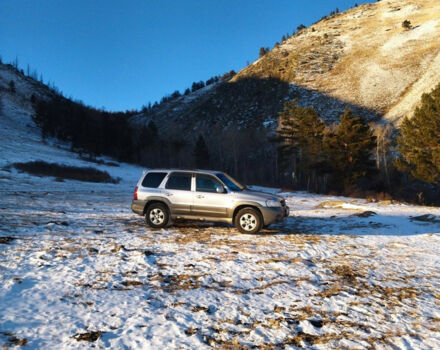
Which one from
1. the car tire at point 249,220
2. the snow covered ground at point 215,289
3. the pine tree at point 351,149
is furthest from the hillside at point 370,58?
the snow covered ground at point 215,289

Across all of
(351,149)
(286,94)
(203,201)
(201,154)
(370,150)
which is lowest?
(203,201)

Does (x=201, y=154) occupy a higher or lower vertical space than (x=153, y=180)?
higher

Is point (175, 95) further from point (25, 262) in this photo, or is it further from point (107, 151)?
point (25, 262)

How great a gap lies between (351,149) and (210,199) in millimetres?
25498

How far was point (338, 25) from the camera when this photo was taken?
129 metres

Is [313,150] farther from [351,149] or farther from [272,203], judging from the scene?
[272,203]

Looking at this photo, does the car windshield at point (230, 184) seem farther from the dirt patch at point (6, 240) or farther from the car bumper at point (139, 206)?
the dirt patch at point (6, 240)

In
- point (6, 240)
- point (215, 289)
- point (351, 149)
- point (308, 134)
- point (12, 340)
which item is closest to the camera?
point (12, 340)

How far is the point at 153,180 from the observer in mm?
9156

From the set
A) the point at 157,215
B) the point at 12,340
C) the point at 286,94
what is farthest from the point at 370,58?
the point at 12,340

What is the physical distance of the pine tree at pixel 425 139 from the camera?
21.6m

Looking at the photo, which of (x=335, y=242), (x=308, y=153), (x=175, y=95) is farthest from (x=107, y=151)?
(x=175, y=95)

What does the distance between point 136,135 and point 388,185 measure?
67.7 metres

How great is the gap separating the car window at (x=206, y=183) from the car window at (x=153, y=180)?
4.34 feet
